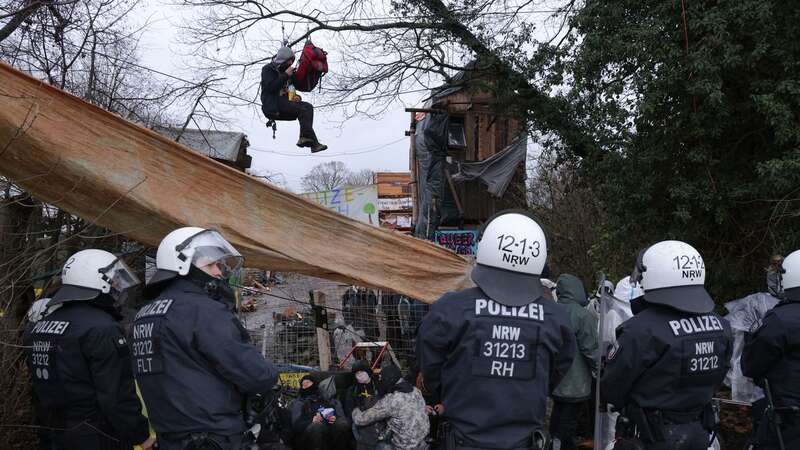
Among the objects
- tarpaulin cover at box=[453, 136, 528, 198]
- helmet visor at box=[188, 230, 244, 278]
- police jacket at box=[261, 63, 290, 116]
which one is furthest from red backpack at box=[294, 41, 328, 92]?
tarpaulin cover at box=[453, 136, 528, 198]

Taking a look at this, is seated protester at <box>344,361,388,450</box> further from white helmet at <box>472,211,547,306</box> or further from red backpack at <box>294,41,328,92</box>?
red backpack at <box>294,41,328,92</box>

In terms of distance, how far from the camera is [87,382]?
13.6 feet

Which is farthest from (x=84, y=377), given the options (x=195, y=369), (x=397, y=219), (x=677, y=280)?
(x=397, y=219)

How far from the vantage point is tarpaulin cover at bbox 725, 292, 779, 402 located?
6.49 m

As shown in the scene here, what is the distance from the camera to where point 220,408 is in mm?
3467

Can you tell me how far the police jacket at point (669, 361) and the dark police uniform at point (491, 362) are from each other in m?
0.82

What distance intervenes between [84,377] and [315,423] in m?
2.70

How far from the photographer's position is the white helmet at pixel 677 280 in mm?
4051

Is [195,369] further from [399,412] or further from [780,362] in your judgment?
[780,362]

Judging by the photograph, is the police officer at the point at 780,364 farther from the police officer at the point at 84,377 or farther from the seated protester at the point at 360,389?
the police officer at the point at 84,377

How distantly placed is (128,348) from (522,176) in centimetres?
1375

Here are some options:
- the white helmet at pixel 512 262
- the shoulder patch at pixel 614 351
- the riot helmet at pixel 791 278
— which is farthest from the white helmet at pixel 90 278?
the riot helmet at pixel 791 278

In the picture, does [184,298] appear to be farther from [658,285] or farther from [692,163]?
[692,163]

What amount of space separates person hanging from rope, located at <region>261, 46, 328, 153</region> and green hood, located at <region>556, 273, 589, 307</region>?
3542 millimetres
